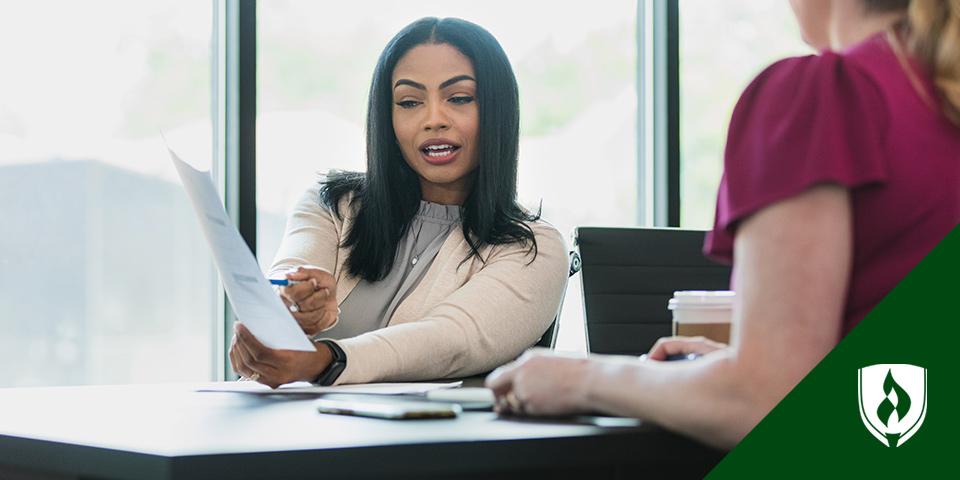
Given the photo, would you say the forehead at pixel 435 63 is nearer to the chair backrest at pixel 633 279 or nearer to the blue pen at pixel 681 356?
the chair backrest at pixel 633 279

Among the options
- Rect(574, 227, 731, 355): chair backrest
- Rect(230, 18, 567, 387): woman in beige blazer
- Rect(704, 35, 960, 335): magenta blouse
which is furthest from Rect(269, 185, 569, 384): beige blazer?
Rect(704, 35, 960, 335): magenta blouse

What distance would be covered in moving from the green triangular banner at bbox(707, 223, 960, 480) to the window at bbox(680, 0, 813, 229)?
9.64ft

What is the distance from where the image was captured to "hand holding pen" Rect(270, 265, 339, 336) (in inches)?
53.0

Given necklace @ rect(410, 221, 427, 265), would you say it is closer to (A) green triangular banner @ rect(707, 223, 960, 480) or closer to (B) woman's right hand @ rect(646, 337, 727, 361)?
(B) woman's right hand @ rect(646, 337, 727, 361)

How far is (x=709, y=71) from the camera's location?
12.0 ft

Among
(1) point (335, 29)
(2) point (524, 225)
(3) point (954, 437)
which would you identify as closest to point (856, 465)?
(3) point (954, 437)

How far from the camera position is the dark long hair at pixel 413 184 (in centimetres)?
176

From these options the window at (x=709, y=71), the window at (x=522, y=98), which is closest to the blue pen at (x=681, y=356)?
the window at (x=522, y=98)

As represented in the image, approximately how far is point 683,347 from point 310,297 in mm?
649

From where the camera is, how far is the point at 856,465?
64 cm

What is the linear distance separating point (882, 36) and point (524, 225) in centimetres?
107

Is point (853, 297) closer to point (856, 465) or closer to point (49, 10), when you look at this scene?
point (856, 465)

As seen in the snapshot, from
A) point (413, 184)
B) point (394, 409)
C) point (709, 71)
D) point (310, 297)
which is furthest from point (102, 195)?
point (709, 71)

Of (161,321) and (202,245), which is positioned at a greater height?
(202,245)
